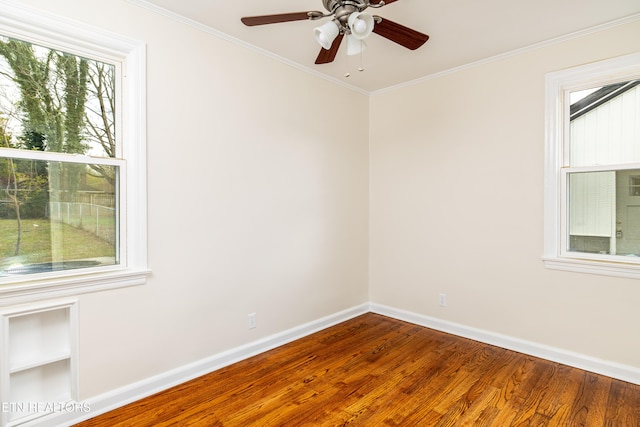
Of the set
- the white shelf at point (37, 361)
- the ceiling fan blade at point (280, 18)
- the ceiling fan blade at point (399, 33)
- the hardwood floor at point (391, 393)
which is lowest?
the hardwood floor at point (391, 393)

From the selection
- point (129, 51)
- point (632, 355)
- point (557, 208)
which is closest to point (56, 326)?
point (129, 51)

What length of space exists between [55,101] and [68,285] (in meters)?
1.09

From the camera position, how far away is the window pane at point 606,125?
8.12ft

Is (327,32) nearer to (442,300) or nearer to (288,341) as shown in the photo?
(288,341)

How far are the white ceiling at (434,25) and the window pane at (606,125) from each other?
50cm

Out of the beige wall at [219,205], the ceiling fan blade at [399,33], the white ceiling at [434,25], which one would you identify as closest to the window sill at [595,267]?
the white ceiling at [434,25]

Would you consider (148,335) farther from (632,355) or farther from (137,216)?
(632,355)

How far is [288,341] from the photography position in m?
3.08

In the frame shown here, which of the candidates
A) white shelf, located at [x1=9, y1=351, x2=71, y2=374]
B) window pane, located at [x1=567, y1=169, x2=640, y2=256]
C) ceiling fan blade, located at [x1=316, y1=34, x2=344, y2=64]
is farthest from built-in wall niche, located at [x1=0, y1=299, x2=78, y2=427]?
window pane, located at [x1=567, y1=169, x2=640, y2=256]

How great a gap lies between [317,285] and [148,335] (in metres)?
1.61

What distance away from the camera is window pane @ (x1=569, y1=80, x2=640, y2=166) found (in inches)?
97.4

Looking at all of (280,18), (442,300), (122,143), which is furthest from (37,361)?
(442,300)

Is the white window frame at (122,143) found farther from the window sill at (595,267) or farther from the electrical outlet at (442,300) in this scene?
the window sill at (595,267)

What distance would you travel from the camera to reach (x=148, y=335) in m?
2.25
